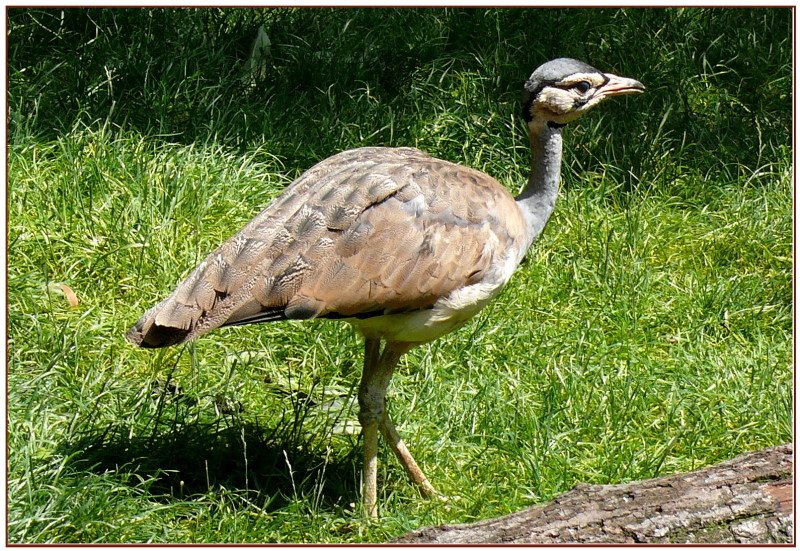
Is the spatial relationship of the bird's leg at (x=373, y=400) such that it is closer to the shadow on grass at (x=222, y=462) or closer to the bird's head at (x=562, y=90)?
the shadow on grass at (x=222, y=462)

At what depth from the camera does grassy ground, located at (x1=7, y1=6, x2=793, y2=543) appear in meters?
4.80

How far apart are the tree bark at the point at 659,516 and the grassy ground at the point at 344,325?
1017 millimetres

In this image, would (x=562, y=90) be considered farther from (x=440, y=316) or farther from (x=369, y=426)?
(x=369, y=426)

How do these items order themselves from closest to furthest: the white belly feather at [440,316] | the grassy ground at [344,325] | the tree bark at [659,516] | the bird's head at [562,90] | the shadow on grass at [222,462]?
1. the tree bark at [659,516]
2. the white belly feather at [440,316]
3. the shadow on grass at [222,462]
4. the grassy ground at [344,325]
5. the bird's head at [562,90]

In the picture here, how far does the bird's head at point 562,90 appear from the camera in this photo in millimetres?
5020

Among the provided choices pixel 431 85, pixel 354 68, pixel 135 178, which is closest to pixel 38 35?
pixel 135 178

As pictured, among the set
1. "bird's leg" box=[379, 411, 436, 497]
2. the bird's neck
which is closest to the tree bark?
"bird's leg" box=[379, 411, 436, 497]

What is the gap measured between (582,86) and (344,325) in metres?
1.75

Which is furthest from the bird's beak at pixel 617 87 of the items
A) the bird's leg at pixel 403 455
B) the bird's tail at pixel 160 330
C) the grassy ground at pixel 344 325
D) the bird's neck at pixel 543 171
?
the bird's tail at pixel 160 330

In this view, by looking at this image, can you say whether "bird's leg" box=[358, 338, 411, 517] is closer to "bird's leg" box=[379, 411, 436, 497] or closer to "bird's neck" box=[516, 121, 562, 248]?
"bird's leg" box=[379, 411, 436, 497]

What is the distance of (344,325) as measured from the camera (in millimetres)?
5781

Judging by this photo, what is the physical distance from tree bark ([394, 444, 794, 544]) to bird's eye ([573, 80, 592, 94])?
1.98m

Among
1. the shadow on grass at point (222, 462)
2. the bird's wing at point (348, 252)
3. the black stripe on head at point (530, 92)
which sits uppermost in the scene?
the black stripe on head at point (530, 92)

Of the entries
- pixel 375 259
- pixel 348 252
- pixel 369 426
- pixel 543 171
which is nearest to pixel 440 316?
pixel 375 259
